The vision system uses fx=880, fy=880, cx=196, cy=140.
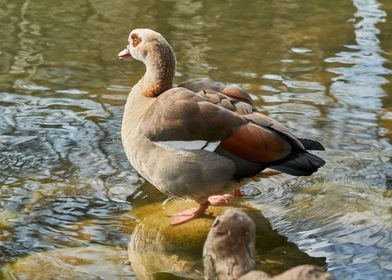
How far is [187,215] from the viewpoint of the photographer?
5215 mm

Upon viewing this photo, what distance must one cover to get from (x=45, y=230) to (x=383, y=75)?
396 centimetres

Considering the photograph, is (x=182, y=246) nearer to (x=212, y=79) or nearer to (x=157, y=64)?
(x=157, y=64)

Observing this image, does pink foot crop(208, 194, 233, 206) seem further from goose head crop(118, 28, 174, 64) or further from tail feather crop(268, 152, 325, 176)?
goose head crop(118, 28, 174, 64)

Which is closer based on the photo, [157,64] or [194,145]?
[194,145]

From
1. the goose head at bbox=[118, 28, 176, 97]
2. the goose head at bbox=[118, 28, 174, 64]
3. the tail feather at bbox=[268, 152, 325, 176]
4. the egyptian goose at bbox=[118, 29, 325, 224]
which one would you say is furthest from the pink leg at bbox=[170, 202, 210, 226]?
the goose head at bbox=[118, 28, 174, 64]

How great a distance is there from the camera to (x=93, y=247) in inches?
188

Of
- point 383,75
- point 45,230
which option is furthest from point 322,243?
point 383,75

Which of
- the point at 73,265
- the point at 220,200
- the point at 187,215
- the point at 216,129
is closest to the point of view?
the point at 73,265

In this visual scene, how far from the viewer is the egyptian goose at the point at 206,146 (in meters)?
4.95

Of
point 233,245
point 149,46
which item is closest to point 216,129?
point 149,46

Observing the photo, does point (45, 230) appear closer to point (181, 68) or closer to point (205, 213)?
point (205, 213)

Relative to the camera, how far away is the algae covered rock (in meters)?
4.43

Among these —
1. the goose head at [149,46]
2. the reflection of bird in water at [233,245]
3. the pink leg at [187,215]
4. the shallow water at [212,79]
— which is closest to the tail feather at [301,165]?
the shallow water at [212,79]

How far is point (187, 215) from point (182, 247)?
40 cm
